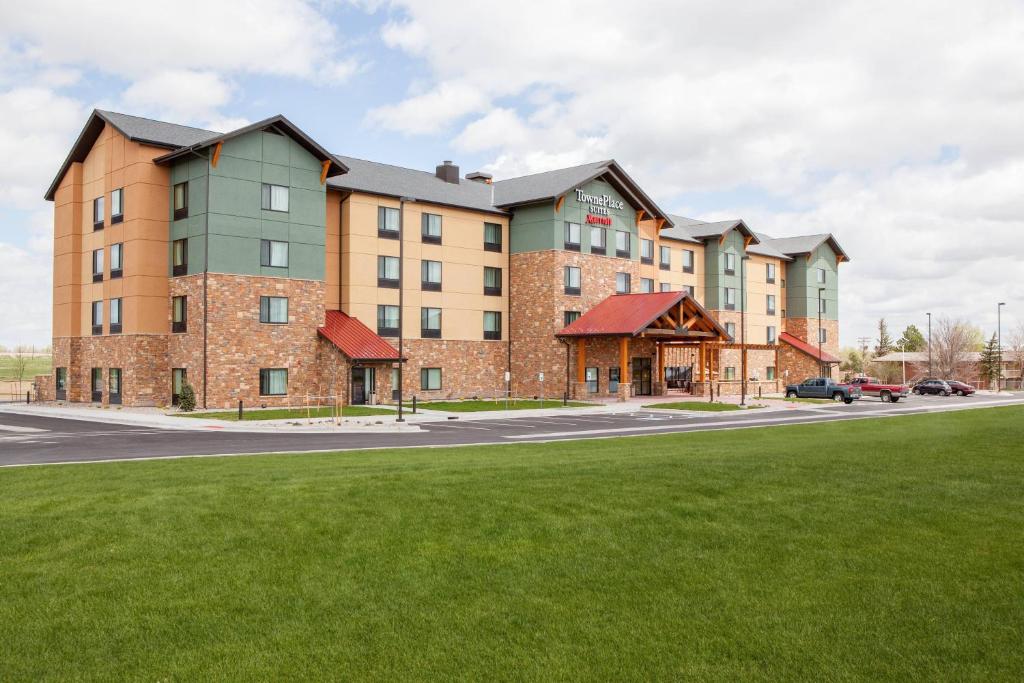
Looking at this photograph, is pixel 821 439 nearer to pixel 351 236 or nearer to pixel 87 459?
pixel 87 459

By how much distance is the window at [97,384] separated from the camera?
1700 inches

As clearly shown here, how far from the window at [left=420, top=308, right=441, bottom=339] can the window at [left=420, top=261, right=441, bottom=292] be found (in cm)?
125

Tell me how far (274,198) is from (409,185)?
9.79m

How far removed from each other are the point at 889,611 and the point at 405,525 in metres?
5.19

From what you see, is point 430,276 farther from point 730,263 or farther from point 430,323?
point 730,263

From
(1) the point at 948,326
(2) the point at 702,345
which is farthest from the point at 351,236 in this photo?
(1) the point at 948,326

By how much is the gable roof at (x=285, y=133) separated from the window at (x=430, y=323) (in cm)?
940

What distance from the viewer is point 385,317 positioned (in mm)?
45312

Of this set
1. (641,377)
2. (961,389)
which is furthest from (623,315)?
(961,389)

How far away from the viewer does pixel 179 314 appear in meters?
40.0

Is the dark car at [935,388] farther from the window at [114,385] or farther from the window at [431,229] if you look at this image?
the window at [114,385]

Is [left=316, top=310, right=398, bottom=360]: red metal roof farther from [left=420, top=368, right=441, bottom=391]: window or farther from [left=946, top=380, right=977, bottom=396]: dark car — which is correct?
[left=946, top=380, right=977, bottom=396]: dark car

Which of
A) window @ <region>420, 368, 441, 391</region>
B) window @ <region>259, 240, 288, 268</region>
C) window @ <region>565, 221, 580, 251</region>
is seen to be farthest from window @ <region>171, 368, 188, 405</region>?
window @ <region>565, 221, 580, 251</region>

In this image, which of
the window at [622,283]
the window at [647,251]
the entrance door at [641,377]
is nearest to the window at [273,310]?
the window at [622,283]
